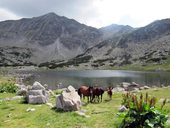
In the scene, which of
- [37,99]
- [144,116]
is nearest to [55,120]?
[144,116]

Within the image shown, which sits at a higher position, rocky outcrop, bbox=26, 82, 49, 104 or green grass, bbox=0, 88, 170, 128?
rocky outcrop, bbox=26, 82, 49, 104

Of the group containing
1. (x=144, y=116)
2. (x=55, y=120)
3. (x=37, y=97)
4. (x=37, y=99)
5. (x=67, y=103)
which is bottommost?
(x=55, y=120)

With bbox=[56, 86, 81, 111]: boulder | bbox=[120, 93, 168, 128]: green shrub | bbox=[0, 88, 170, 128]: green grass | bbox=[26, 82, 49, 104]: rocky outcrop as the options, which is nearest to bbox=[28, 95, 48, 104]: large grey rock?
bbox=[26, 82, 49, 104]: rocky outcrop

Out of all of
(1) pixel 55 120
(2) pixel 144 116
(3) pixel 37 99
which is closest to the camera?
(2) pixel 144 116

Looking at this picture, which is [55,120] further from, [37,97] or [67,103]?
[37,97]

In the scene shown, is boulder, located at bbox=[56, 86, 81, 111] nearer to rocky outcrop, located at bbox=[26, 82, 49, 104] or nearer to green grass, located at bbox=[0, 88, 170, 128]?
green grass, located at bbox=[0, 88, 170, 128]

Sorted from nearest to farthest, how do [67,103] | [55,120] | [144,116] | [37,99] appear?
[144,116] → [55,120] → [67,103] → [37,99]

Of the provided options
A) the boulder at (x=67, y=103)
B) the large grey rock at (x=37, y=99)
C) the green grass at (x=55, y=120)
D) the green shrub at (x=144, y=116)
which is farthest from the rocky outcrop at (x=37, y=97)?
the green shrub at (x=144, y=116)

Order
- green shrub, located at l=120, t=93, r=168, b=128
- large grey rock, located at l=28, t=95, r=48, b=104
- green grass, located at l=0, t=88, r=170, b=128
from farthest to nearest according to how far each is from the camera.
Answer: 1. large grey rock, located at l=28, t=95, r=48, b=104
2. green grass, located at l=0, t=88, r=170, b=128
3. green shrub, located at l=120, t=93, r=168, b=128

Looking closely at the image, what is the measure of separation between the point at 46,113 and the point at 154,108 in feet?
36.8

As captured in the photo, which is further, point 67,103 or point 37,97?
point 37,97

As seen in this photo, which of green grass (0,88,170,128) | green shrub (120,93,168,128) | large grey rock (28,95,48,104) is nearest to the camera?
green shrub (120,93,168,128)

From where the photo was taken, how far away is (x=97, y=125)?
20969 millimetres

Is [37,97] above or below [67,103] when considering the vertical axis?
below
